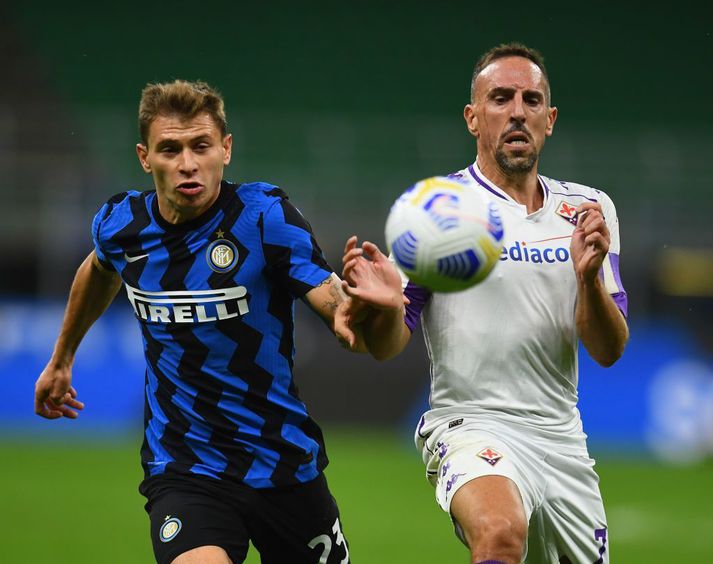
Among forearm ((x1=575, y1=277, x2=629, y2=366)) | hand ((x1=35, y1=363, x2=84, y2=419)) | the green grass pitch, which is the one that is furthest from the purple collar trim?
the green grass pitch

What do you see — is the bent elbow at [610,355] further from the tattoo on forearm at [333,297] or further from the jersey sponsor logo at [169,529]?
the jersey sponsor logo at [169,529]

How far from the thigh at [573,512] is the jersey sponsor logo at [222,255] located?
5.33 feet

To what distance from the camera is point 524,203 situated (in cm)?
577

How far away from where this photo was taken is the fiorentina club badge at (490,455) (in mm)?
5203

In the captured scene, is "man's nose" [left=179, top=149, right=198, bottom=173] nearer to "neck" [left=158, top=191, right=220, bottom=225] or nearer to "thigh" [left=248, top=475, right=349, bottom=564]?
"neck" [left=158, top=191, right=220, bottom=225]

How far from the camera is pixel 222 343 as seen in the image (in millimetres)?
5254

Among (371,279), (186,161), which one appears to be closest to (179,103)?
(186,161)

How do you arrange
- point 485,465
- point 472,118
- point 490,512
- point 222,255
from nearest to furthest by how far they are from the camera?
1. point 490,512
2. point 485,465
3. point 222,255
4. point 472,118

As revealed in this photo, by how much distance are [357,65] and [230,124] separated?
16.3 ft

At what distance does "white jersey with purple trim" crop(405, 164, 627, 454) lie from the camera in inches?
217

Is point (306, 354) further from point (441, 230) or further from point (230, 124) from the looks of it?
point (441, 230)

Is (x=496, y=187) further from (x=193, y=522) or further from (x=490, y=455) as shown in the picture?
(x=193, y=522)

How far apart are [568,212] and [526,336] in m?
0.66

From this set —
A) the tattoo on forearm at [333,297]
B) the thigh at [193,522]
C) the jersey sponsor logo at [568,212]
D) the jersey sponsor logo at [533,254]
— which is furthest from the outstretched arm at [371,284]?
the jersey sponsor logo at [568,212]
